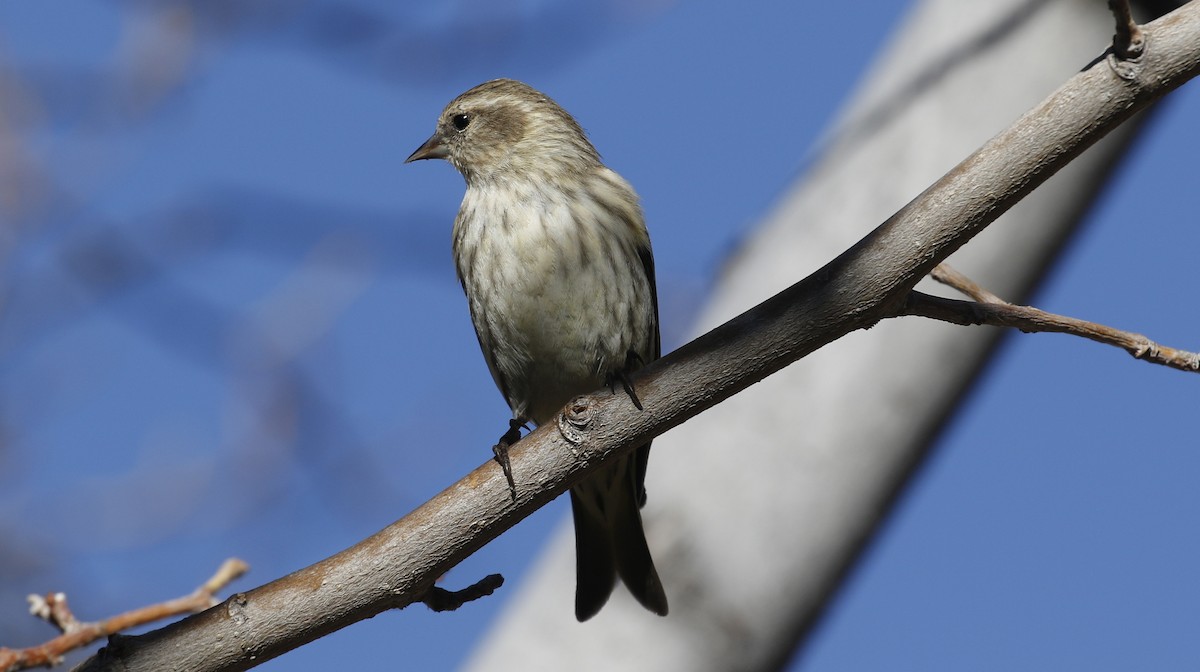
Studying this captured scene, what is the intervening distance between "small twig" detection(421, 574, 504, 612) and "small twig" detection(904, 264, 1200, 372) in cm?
96

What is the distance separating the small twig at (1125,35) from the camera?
2.19 m

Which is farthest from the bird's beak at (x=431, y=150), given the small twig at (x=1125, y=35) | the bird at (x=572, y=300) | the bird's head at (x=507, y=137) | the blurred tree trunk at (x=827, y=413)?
the small twig at (x=1125, y=35)

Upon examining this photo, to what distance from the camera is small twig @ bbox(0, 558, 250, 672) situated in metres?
2.43

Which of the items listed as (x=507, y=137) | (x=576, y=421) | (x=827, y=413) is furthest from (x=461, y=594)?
(x=507, y=137)

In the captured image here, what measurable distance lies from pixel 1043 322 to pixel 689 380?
66cm

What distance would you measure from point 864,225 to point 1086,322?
154 centimetres

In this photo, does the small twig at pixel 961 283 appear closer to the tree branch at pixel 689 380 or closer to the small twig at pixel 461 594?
the tree branch at pixel 689 380

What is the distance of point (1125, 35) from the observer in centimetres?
220

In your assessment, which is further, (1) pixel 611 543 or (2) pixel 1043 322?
(1) pixel 611 543

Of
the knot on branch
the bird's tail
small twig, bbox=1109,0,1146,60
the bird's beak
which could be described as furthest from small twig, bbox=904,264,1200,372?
the bird's beak

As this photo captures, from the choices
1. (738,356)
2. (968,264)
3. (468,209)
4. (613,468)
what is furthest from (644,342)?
(738,356)

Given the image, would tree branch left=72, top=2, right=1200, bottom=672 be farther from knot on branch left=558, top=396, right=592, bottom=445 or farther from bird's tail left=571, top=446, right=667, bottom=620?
bird's tail left=571, top=446, right=667, bottom=620

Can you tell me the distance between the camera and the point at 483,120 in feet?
14.5

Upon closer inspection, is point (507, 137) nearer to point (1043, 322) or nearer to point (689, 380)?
point (689, 380)
